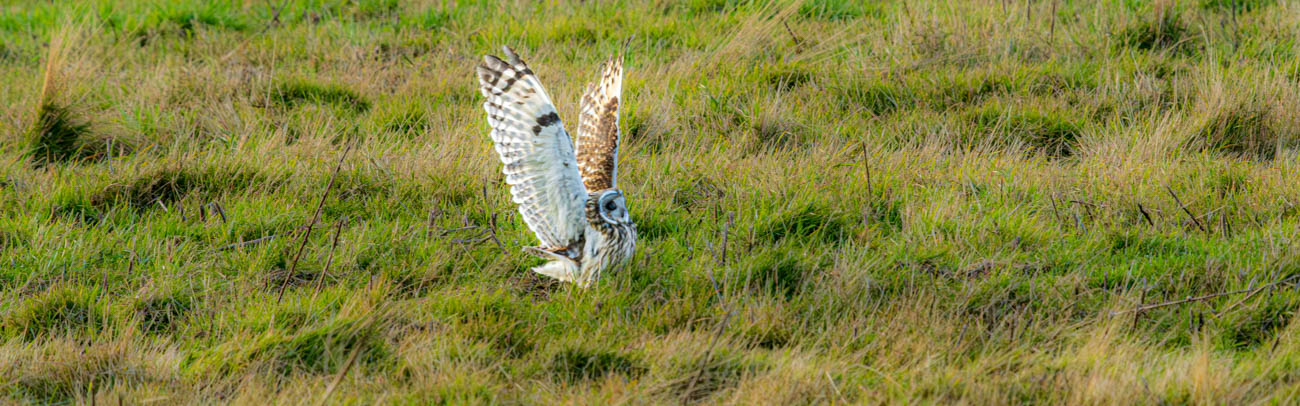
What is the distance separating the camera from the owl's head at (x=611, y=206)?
12.3 feet

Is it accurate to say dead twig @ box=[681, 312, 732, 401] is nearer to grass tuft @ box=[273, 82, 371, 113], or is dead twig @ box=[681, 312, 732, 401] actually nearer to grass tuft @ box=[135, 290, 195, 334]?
grass tuft @ box=[135, 290, 195, 334]

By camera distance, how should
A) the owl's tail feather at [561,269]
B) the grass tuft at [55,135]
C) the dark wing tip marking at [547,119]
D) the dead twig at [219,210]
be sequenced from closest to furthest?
the dark wing tip marking at [547,119], the owl's tail feather at [561,269], the dead twig at [219,210], the grass tuft at [55,135]

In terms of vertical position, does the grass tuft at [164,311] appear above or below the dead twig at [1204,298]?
above

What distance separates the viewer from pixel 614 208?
151 inches

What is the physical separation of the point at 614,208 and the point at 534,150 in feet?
1.15

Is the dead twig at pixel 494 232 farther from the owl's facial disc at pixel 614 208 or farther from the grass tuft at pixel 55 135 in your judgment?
the grass tuft at pixel 55 135

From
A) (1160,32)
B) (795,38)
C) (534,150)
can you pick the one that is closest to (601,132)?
(534,150)

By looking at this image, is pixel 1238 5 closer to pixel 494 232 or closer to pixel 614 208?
pixel 614 208

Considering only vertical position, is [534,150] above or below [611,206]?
above

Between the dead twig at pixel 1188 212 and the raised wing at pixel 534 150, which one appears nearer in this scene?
the raised wing at pixel 534 150

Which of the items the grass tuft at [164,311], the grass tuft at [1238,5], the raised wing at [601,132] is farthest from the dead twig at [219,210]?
the grass tuft at [1238,5]

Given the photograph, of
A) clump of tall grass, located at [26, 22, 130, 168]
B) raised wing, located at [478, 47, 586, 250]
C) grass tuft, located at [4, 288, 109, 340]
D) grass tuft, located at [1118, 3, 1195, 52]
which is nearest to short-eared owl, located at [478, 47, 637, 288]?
raised wing, located at [478, 47, 586, 250]

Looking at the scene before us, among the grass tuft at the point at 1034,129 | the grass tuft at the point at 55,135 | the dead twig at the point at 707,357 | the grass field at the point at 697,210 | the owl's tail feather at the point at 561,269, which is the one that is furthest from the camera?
the grass tuft at the point at 55,135

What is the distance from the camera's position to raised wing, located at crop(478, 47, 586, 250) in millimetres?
3693
